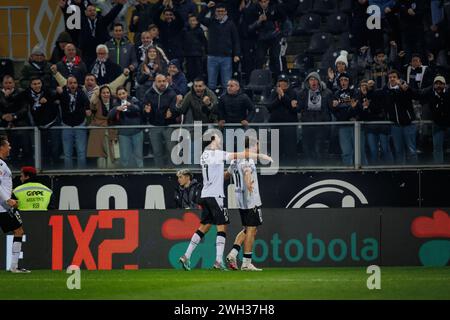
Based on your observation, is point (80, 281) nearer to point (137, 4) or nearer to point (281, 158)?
point (281, 158)

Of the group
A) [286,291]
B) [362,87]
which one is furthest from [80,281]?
[362,87]

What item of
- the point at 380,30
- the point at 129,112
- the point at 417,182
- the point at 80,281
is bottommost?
the point at 80,281

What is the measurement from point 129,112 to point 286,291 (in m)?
8.10

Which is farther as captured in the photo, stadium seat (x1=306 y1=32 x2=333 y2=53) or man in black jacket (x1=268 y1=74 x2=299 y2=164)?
stadium seat (x1=306 y1=32 x2=333 y2=53)

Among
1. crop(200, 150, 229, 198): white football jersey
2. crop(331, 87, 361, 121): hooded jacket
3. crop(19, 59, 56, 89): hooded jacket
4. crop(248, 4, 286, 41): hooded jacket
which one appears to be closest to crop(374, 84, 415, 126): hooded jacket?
crop(331, 87, 361, 121): hooded jacket

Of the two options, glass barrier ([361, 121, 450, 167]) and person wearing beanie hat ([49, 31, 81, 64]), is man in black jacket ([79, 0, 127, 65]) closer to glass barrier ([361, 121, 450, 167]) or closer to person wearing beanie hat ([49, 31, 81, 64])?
person wearing beanie hat ([49, 31, 81, 64])

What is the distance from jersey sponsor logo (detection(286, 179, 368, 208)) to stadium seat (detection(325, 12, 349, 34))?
415 cm

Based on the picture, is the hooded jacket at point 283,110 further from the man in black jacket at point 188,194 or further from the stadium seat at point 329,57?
the man in black jacket at point 188,194

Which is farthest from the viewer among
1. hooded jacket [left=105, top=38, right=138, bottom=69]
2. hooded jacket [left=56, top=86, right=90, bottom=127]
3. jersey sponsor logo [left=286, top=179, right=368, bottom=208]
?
hooded jacket [left=105, top=38, right=138, bottom=69]

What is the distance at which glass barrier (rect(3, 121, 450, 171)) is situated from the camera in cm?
2183

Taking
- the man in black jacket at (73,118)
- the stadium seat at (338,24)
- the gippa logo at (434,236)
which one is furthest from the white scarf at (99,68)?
the gippa logo at (434,236)

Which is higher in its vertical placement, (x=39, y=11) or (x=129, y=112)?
(x=39, y=11)
